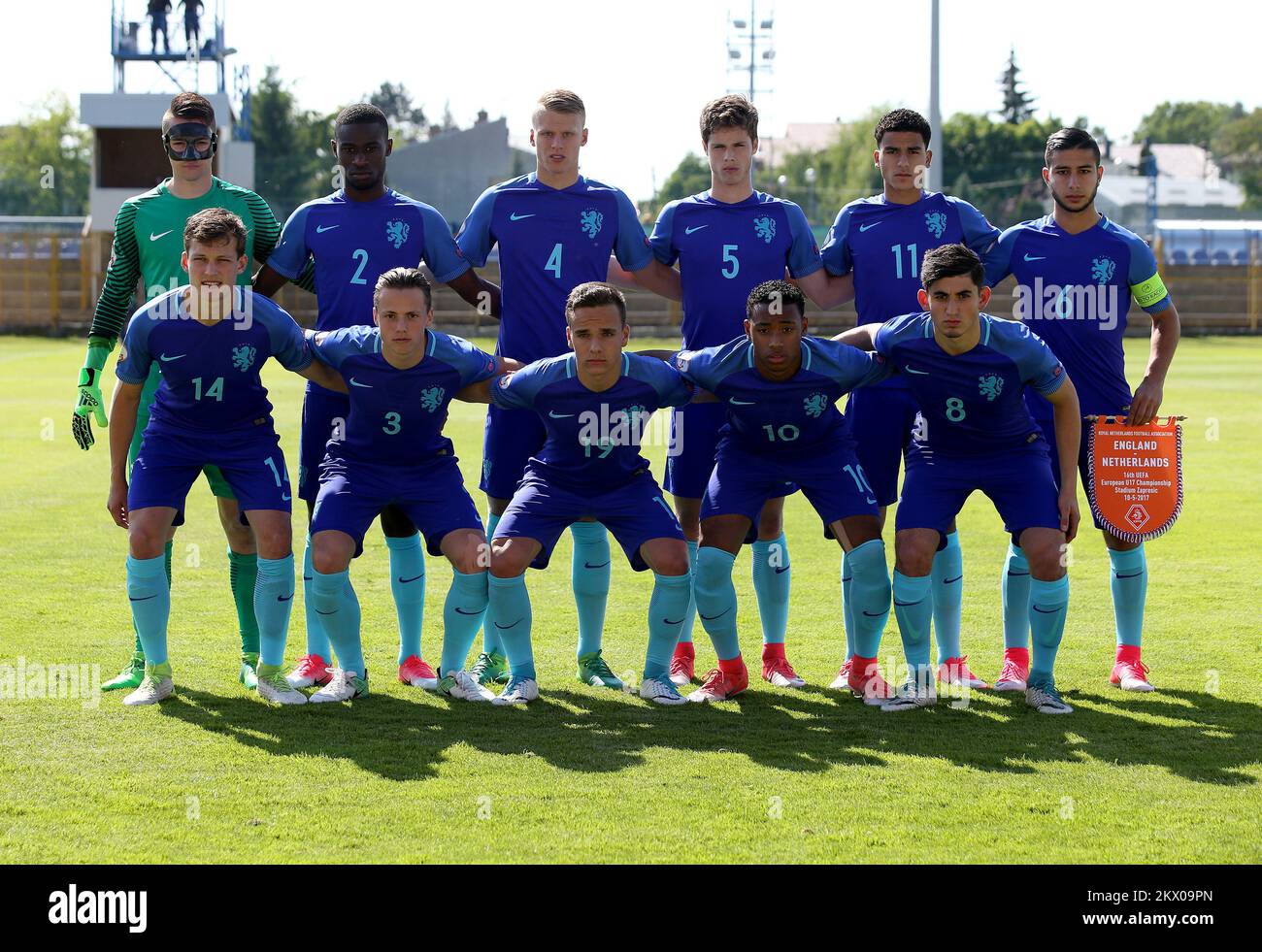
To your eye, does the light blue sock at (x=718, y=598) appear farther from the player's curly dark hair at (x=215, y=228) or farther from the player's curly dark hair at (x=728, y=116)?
the player's curly dark hair at (x=215, y=228)

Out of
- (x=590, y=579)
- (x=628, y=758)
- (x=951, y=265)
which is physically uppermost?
(x=951, y=265)

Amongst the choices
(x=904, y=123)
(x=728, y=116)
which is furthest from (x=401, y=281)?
(x=904, y=123)

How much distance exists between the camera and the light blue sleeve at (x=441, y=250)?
21.3ft

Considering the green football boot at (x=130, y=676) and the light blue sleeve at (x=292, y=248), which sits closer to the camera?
the green football boot at (x=130, y=676)

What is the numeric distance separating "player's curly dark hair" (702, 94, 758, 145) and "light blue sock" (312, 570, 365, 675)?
7.86 feet

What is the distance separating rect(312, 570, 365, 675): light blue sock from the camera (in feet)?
19.6

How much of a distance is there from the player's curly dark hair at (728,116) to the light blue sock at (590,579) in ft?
5.74

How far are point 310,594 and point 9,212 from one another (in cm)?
8842

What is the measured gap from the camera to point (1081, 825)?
14.6ft

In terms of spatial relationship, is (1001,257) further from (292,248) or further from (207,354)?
(207,354)

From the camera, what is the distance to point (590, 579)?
6496mm

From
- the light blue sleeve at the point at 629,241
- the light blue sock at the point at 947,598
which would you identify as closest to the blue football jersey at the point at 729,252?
the light blue sleeve at the point at 629,241

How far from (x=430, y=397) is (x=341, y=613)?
3.04 feet
